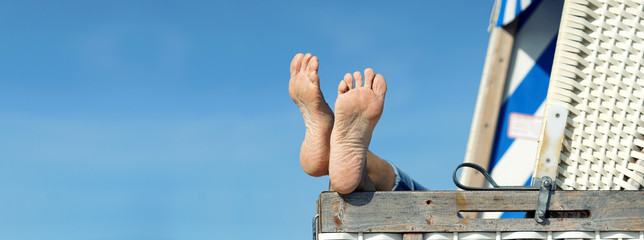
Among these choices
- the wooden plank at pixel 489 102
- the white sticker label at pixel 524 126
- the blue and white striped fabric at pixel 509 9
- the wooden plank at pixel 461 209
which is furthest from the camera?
the wooden plank at pixel 489 102

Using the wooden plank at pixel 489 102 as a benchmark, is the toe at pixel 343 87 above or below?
below

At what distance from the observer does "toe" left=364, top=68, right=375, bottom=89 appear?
1.96m

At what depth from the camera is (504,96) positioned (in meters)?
4.13

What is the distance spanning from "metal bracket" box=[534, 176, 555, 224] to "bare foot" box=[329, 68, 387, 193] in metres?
0.50

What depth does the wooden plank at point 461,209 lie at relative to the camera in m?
1.74

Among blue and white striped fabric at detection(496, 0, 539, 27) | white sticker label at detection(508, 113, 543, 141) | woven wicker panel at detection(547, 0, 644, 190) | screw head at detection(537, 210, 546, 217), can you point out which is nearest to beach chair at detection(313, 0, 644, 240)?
woven wicker panel at detection(547, 0, 644, 190)

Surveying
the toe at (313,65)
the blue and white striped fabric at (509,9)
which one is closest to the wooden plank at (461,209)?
the toe at (313,65)

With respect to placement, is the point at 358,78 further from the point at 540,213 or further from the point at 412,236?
the point at 540,213

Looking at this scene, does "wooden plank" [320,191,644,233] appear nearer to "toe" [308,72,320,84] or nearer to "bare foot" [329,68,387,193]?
"bare foot" [329,68,387,193]

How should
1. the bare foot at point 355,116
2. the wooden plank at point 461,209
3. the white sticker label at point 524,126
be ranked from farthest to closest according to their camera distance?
the white sticker label at point 524,126
the bare foot at point 355,116
the wooden plank at point 461,209

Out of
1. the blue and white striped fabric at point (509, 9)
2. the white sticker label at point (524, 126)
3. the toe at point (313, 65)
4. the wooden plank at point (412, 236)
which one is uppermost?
the blue and white striped fabric at point (509, 9)

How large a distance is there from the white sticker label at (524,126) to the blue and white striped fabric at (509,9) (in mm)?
575

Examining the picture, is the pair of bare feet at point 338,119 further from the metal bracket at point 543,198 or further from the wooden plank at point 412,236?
the metal bracket at point 543,198

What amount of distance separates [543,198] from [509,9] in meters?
2.35
